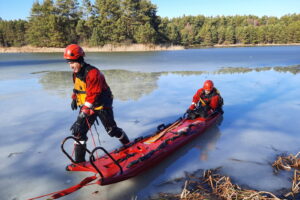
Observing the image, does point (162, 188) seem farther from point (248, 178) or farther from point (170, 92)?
point (170, 92)

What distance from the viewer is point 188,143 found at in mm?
3953

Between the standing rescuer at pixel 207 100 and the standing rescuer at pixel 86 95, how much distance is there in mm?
2253

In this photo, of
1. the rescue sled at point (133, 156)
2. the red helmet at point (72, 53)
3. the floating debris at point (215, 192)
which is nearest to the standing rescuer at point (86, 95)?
the red helmet at point (72, 53)

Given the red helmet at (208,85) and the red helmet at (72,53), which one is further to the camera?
the red helmet at (208,85)

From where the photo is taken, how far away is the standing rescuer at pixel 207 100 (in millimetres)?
4930

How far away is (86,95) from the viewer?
297cm

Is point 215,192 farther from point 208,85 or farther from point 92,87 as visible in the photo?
point 208,85

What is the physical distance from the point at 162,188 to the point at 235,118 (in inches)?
125

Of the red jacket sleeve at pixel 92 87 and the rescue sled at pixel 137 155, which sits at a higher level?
the red jacket sleeve at pixel 92 87

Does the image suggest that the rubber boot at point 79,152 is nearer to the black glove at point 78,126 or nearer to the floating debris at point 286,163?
the black glove at point 78,126

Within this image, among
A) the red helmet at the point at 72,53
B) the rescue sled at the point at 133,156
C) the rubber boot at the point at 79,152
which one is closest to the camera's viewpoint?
the rescue sled at the point at 133,156

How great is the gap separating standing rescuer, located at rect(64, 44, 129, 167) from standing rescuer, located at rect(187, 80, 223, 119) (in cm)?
225

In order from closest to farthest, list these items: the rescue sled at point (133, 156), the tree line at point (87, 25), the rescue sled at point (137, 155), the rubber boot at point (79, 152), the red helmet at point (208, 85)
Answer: the rescue sled at point (133, 156) < the rescue sled at point (137, 155) < the rubber boot at point (79, 152) < the red helmet at point (208, 85) < the tree line at point (87, 25)

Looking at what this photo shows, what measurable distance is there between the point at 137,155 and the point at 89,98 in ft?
3.33
